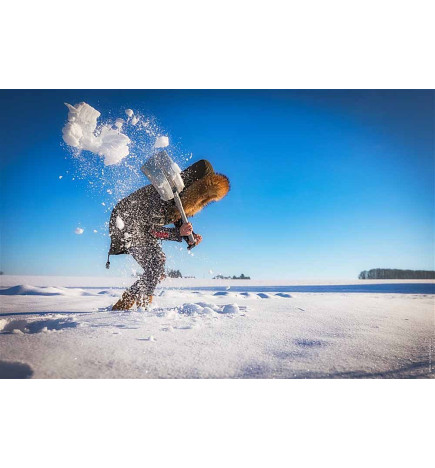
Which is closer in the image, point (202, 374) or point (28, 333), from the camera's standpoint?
point (202, 374)

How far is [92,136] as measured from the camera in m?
2.41

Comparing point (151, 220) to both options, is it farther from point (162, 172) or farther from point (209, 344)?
point (209, 344)

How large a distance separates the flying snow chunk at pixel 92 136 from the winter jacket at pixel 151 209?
1.59 ft

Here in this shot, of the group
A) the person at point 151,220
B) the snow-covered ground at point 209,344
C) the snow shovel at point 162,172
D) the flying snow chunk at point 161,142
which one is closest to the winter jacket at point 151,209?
the person at point 151,220

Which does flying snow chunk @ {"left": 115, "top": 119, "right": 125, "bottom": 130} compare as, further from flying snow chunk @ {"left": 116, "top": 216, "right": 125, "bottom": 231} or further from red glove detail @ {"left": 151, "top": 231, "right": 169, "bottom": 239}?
red glove detail @ {"left": 151, "top": 231, "right": 169, "bottom": 239}

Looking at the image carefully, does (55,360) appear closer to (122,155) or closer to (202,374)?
(202,374)

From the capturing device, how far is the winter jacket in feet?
7.52

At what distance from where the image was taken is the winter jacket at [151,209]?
229 cm

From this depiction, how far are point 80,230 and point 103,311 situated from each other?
0.75 meters

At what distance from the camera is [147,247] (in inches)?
91.6

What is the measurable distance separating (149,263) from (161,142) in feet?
3.61
